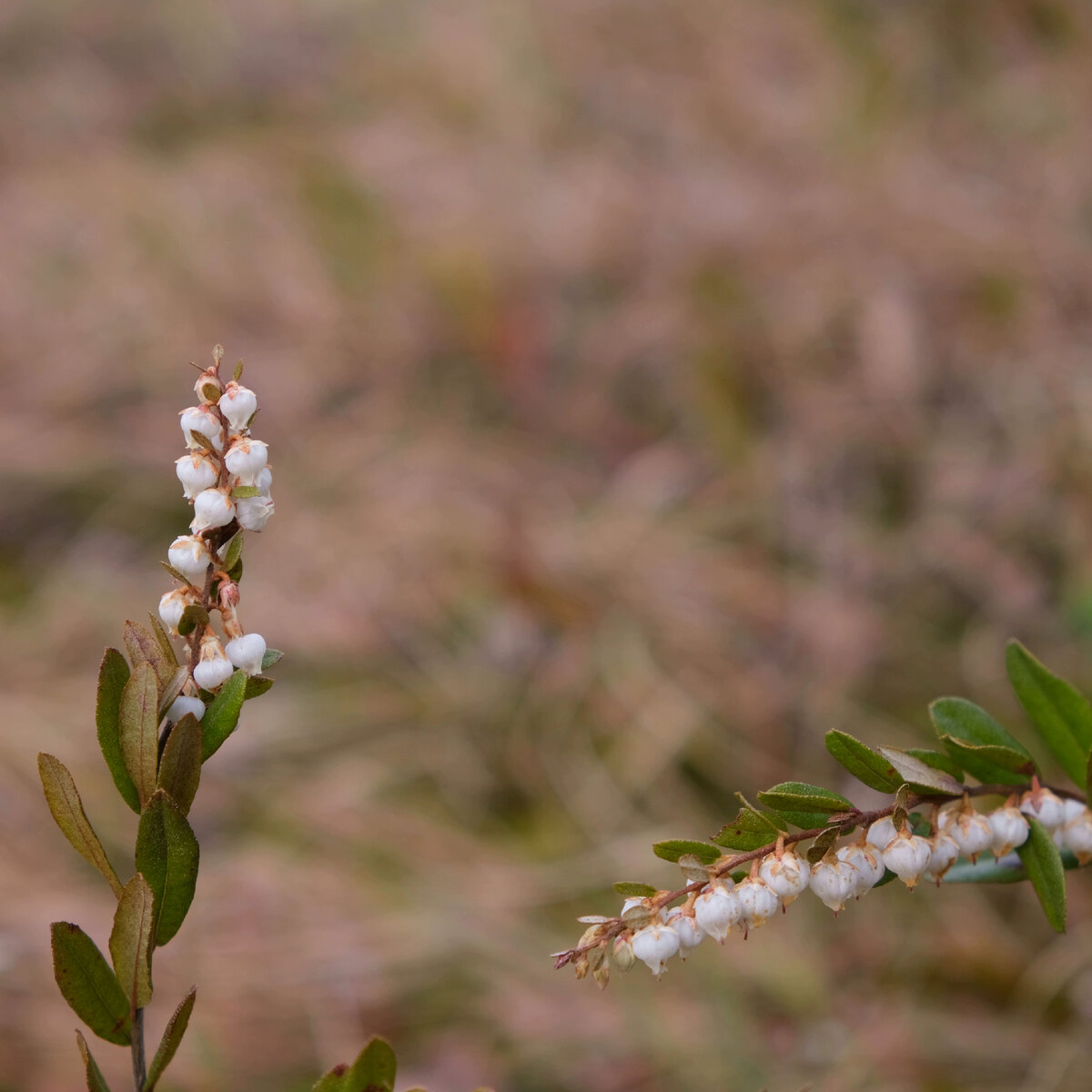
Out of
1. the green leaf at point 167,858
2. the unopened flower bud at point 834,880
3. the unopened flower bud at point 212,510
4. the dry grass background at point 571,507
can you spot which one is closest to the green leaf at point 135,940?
the green leaf at point 167,858

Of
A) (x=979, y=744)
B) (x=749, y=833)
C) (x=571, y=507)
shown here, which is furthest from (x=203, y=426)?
(x=571, y=507)

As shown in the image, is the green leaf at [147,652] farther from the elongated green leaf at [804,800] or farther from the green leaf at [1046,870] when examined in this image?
the green leaf at [1046,870]

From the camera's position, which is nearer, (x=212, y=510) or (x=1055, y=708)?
(x=212, y=510)

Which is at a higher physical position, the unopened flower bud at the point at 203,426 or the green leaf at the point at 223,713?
the unopened flower bud at the point at 203,426

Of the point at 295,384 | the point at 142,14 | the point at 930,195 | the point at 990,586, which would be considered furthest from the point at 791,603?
the point at 142,14

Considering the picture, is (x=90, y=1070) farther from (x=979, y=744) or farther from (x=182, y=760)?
(x=979, y=744)

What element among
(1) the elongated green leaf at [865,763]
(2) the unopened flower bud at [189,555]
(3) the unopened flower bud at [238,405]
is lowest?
(1) the elongated green leaf at [865,763]
